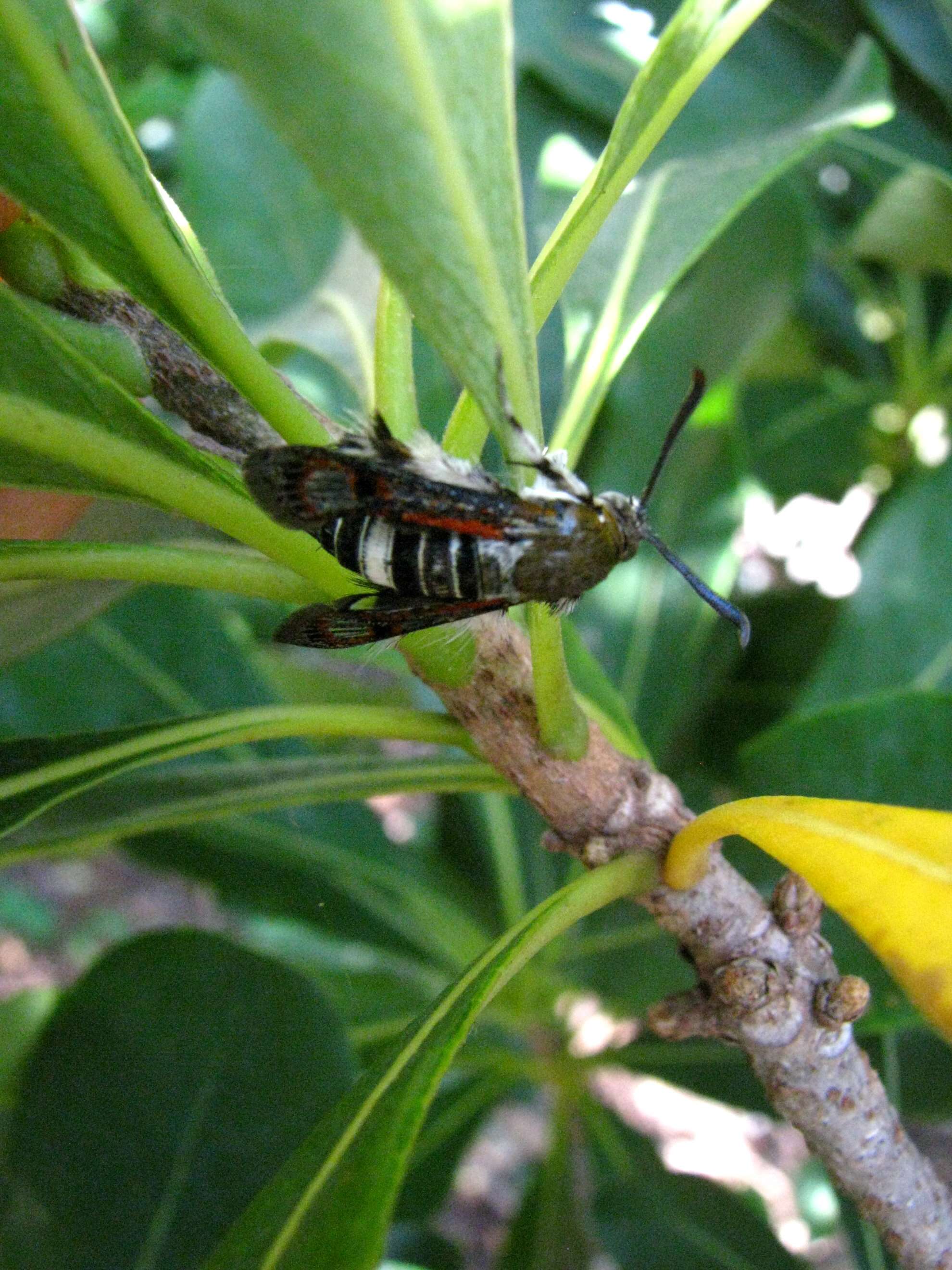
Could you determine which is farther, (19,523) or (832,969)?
(19,523)

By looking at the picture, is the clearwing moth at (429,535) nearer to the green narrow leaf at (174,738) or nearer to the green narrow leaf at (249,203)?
the green narrow leaf at (174,738)

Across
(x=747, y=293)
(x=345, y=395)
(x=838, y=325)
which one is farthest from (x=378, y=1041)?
(x=838, y=325)

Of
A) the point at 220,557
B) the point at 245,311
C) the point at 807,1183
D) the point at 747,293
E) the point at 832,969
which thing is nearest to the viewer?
the point at 220,557

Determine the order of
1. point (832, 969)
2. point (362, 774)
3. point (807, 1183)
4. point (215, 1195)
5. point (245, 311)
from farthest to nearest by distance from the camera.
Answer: point (807, 1183)
point (245, 311)
point (215, 1195)
point (362, 774)
point (832, 969)

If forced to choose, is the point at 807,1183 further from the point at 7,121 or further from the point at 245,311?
the point at 7,121

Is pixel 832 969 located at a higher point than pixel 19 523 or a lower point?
lower

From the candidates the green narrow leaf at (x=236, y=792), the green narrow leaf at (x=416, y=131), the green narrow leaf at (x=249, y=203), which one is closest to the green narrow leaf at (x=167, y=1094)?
the green narrow leaf at (x=236, y=792)

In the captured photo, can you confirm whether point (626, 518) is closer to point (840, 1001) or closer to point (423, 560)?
point (423, 560)
